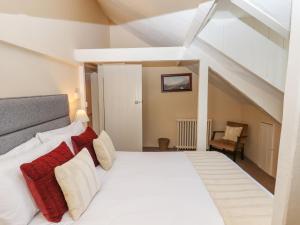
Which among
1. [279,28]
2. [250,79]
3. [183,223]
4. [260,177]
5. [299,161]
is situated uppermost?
[279,28]

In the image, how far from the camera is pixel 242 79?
279 centimetres

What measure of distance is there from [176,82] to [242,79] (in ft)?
5.79

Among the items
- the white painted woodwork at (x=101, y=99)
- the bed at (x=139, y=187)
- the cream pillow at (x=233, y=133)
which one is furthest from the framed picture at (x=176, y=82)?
the bed at (x=139, y=187)

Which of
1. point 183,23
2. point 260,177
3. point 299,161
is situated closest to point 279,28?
point 183,23

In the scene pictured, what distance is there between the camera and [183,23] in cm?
215

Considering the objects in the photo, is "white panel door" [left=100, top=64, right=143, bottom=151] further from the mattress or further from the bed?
the mattress

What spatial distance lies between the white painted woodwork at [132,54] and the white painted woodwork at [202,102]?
217 millimetres

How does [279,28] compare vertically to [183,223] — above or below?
above

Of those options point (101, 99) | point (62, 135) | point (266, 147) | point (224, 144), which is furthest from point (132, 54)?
point (266, 147)

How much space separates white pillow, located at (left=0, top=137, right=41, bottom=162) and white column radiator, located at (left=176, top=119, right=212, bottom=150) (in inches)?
121

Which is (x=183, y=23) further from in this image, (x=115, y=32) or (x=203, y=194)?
(x=115, y=32)

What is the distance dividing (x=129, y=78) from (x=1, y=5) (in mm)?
2403

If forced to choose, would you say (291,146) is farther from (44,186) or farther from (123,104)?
(123,104)

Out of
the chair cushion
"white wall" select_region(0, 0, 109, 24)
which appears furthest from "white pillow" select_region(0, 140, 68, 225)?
the chair cushion
